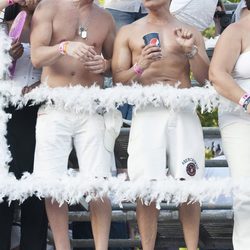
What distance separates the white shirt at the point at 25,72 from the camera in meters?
6.54

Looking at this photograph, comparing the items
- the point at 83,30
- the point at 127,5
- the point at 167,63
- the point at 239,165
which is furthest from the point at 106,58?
the point at 239,165

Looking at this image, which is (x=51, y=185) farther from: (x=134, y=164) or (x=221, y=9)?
(x=221, y=9)

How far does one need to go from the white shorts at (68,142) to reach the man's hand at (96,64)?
299 millimetres

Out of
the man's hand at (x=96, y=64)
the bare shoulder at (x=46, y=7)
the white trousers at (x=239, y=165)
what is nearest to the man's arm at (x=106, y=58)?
the man's hand at (x=96, y=64)

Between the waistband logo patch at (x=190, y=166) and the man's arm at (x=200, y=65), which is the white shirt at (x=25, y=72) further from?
the waistband logo patch at (x=190, y=166)

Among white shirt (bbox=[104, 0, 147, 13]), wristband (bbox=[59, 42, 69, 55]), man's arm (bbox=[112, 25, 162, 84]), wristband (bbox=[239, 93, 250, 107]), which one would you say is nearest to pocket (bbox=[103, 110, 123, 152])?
man's arm (bbox=[112, 25, 162, 84])

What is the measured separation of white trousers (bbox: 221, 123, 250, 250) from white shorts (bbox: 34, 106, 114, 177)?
775mm

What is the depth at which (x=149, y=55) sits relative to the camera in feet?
19.4

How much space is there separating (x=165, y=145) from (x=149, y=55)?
0.58 meters

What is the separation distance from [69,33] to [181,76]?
2.64ft

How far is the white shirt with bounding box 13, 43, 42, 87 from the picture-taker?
21.4 feet

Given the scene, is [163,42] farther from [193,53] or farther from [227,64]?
[227,64]

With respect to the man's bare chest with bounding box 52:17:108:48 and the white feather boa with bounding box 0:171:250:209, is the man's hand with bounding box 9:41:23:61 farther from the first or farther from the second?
the white feather boa with bounding box 0:171:250:209

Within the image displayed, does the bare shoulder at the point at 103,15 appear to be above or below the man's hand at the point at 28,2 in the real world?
below
